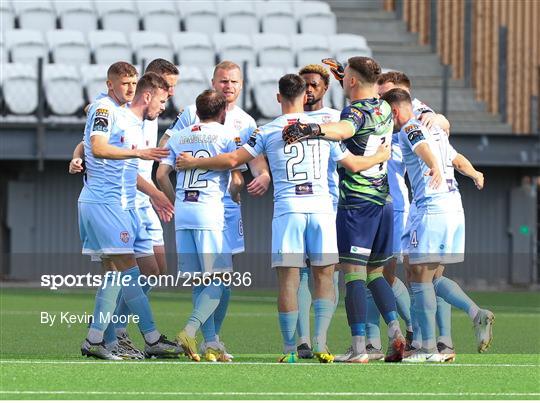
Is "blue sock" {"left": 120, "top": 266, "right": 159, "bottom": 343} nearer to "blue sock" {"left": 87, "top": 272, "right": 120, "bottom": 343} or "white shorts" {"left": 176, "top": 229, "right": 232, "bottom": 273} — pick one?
"blue sock" {"left": 87, "top": 272, "right": 120, "bottom": 343}

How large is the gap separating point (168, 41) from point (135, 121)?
1085cm

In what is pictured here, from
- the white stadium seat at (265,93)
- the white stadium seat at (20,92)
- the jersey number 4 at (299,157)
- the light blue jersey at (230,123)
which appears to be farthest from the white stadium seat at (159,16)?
the jersey number 4 at (299,157)

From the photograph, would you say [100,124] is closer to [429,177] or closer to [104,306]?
[104,306]

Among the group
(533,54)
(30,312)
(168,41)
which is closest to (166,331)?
(30,312)

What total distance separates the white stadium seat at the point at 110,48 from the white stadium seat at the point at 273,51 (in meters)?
1.87

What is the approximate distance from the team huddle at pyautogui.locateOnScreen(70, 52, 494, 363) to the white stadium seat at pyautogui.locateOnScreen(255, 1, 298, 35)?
39.2 ft

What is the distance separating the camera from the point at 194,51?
62.4 ft

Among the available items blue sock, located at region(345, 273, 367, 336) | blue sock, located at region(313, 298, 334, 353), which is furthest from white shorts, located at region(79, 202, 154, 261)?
blue sock, located at region(345, 273, 367, 336)

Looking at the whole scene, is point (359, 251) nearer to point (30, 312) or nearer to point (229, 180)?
point (229, 180)

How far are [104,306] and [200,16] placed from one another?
41.3 ft

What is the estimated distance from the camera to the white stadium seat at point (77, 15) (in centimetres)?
1972

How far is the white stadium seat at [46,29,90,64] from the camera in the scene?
1858cm

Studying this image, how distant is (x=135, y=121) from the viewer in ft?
27.9

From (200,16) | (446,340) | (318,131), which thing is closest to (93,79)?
(200,16)
